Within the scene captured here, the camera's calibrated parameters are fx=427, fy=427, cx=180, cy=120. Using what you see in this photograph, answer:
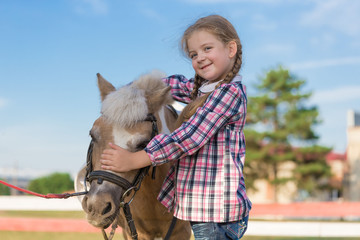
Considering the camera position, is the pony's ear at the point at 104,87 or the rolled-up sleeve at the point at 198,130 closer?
the rolled-up sleeve at the point at 198,130

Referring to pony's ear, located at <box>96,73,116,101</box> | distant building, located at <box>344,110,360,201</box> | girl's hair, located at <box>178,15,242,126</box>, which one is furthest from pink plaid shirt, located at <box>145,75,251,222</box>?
distant building, located at <box>344,110,360,201</box>

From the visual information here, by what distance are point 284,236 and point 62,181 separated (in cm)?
1846

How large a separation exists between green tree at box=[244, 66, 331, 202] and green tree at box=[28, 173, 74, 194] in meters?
11.7

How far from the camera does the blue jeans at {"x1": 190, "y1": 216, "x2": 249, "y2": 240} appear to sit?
217 centimetres

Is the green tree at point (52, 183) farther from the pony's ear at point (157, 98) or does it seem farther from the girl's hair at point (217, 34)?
A: the girl's hair at point (217, 34)

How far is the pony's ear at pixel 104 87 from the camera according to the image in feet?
8.63

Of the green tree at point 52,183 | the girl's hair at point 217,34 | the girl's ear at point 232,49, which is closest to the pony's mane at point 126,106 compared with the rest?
the girl's hair at point 217,34

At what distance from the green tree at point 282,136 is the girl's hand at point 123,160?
86.5 feet

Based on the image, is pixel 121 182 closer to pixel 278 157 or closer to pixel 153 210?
pixel 153 210

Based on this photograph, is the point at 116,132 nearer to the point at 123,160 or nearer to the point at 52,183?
the point at 123,160

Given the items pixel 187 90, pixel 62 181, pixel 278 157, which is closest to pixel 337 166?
pixel 278 157

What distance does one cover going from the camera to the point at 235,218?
2.21 metres

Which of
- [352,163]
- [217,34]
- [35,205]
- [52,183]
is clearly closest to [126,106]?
[217,34]

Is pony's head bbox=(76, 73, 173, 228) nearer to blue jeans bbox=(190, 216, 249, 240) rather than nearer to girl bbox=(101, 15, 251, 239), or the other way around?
girl bbox=(101, 15, 251, 239)
